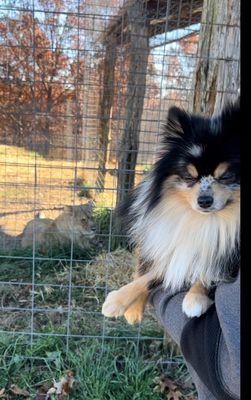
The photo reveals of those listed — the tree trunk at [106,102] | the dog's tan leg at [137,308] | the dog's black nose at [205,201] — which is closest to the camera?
the dog's black nose at [205,201]

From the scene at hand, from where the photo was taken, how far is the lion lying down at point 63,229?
434 cm

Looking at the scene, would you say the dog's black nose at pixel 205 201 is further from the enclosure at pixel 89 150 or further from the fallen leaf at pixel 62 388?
the fallen leaf at pixel 62 388

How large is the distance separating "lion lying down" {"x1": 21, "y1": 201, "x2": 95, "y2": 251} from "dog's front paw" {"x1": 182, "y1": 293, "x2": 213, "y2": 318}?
119 inches

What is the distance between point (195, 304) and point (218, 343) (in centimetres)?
28

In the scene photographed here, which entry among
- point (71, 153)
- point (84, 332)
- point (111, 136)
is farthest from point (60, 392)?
point (111, 136)

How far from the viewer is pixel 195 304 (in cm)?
125

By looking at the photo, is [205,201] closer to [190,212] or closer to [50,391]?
[190,212]

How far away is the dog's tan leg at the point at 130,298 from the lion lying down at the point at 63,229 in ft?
8.70

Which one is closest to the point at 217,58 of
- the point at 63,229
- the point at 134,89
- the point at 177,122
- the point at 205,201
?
the point at 177,122

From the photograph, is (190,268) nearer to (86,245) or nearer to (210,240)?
Answer: (210,240)

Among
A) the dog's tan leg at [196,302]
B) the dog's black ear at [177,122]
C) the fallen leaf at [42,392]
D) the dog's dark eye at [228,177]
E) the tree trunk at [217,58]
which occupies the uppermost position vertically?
the tree trunk at [217,58]

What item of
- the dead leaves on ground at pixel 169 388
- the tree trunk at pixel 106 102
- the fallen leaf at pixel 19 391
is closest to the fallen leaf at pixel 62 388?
the fallen leaf at pixel 19 391

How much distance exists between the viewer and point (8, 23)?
3.88 meters

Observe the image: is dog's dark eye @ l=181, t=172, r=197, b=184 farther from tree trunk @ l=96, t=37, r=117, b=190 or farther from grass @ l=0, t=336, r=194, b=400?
tree trunk @ l=96, t=37, r=117, b=190
